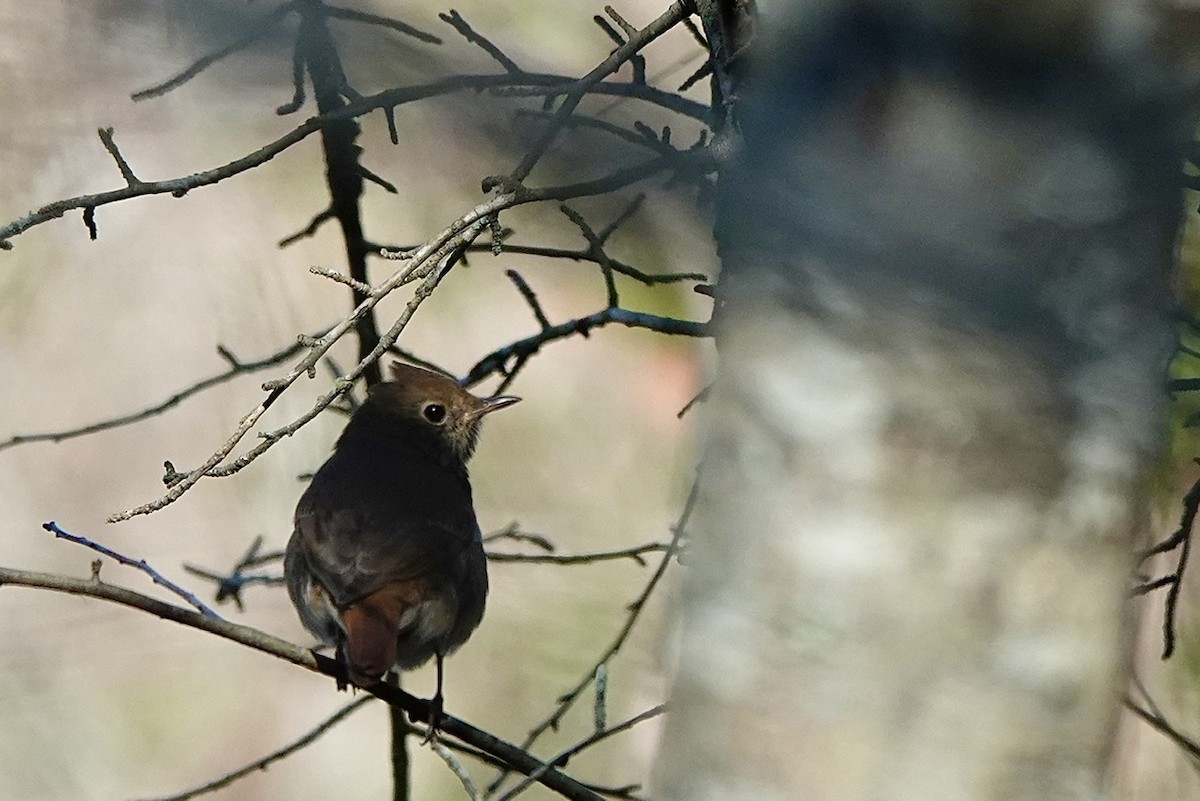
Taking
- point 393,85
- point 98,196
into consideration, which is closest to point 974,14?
point 393,85

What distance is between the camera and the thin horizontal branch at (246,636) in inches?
111

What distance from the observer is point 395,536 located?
416cm

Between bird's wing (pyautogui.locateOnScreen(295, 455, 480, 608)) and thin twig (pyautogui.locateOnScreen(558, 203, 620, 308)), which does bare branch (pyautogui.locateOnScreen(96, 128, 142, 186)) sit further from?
bird's wing (pyautogui.locateOnScreen(295, 455, 480, 608))

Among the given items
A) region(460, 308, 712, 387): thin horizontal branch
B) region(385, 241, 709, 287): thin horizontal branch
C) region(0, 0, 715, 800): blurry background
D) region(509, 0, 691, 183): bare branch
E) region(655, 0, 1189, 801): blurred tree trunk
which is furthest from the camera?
region(0, 0, 715, 800): blurry background

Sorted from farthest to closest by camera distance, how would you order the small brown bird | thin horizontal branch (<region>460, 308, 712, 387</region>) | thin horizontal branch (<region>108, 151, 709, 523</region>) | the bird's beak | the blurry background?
the blurry background
the bird's beak
the small brown bird
thin horizontal branch (<region>460, 308, 712, 387</region>)
thin horizontal branch (<region>108, 151, 709, 523</region>)

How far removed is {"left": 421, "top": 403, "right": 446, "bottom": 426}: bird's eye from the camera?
15.8 ft

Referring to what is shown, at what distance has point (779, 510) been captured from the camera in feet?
5.43

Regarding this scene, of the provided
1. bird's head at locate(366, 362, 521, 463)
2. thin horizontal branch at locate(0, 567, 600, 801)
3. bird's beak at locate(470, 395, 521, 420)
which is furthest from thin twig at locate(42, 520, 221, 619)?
bird's head at locate(366, 362, 521, 463)

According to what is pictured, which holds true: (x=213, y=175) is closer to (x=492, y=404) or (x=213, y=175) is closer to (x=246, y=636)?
(x=246, y=636)

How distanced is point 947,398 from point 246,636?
5.52ft

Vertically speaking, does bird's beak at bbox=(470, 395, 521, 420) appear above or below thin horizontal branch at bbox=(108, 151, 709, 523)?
above

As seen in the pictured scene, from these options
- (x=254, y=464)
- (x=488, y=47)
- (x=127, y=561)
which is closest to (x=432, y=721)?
(x=127, y=561)

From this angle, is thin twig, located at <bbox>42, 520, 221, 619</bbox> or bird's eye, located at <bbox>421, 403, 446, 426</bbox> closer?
thin twig, located at <bbox>42, 520, 221, 619</bbox>

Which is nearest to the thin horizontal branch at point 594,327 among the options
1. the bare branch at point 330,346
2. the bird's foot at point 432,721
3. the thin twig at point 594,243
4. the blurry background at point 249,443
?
the thin twig at point 594,243
